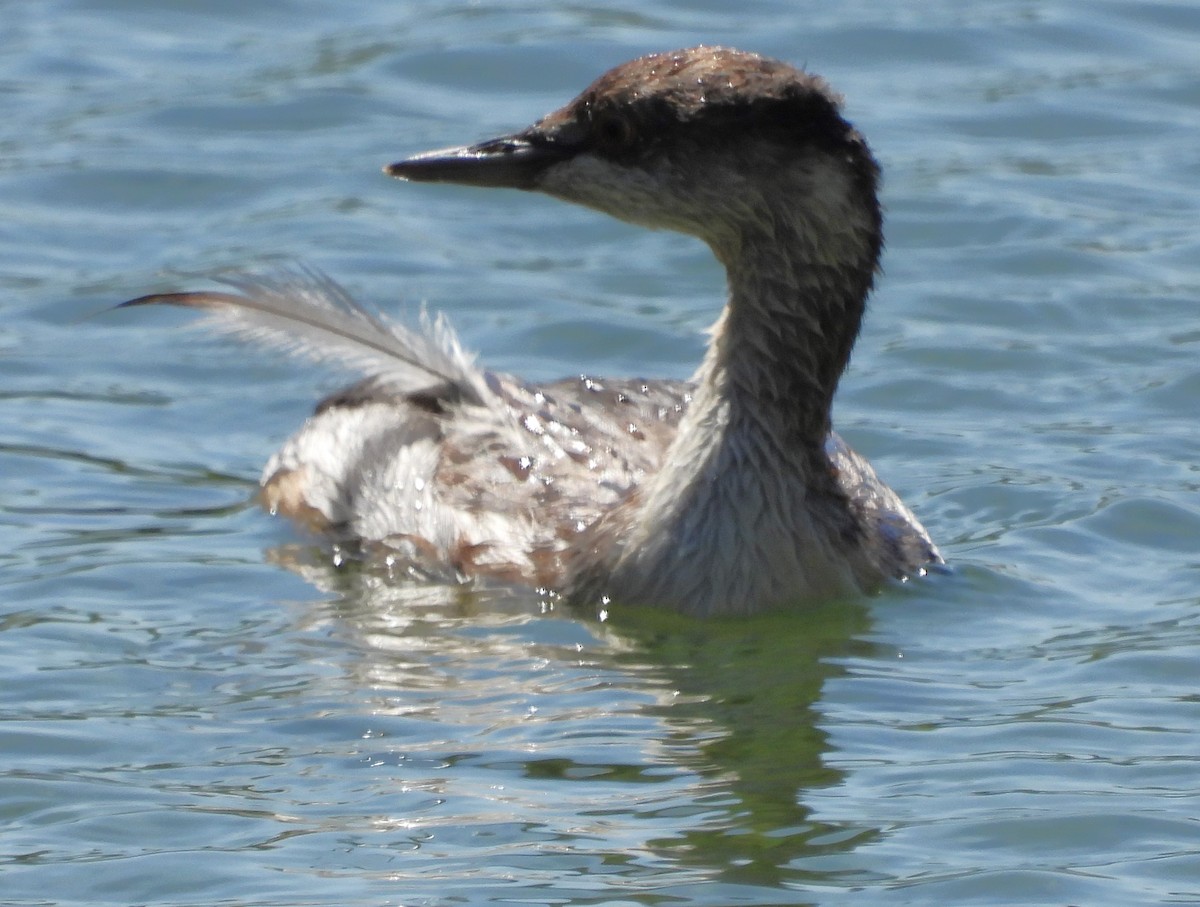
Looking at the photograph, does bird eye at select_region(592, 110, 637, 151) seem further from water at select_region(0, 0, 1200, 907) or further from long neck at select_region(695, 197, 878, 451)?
water at select_region(0, 0, 1200, 907)

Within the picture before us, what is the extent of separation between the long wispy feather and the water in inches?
27.3

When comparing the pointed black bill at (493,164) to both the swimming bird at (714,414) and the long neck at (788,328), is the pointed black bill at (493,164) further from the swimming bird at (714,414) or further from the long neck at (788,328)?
the long neck at (788,328)

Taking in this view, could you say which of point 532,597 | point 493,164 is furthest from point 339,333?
point 532,597

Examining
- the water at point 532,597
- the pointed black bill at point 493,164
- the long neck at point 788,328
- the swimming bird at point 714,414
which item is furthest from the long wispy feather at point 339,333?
the long neck at point 788,328

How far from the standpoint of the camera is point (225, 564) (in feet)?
29.0

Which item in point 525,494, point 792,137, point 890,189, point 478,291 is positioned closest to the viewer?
point 792,137

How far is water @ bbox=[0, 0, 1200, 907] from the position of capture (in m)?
6.36

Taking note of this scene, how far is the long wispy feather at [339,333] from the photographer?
363 inches

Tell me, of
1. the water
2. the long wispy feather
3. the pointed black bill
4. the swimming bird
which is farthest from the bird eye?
the water

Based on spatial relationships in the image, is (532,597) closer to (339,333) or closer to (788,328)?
(788,328)

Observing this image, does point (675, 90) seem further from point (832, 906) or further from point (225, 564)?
point (832, 906)

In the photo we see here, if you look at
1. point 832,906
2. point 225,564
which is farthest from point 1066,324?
point 832,906

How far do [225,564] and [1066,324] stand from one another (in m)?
4.13

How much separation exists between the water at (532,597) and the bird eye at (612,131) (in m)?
1.53
